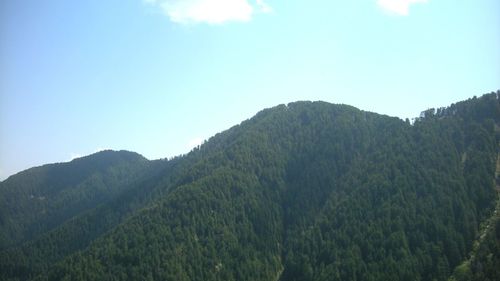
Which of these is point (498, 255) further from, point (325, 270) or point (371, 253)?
point (325, 270)

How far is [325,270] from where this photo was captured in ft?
651

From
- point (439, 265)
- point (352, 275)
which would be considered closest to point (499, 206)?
point (439, 265)

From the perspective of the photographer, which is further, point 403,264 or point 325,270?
point 325,270

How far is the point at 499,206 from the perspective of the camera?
195 m

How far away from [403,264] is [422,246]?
1479 cm

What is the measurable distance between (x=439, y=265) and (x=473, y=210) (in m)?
38.4

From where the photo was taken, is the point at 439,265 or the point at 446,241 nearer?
the point at 439,265

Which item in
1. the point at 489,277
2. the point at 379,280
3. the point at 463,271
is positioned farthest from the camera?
the point at 379,280

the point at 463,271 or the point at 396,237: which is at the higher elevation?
the point at 396,237

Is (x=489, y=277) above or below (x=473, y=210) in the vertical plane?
below

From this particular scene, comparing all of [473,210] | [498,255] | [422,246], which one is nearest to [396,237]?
[422,246]

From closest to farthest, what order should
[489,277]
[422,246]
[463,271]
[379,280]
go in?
1. [489,277]
2. [463,271]
3. [379,280]
4. [422,246]

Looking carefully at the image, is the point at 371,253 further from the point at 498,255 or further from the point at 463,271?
the point at 498,255

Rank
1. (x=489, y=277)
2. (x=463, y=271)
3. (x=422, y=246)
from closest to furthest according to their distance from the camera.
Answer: (x=489, y=277), (x=463, y=271), (x=422, y=246)
